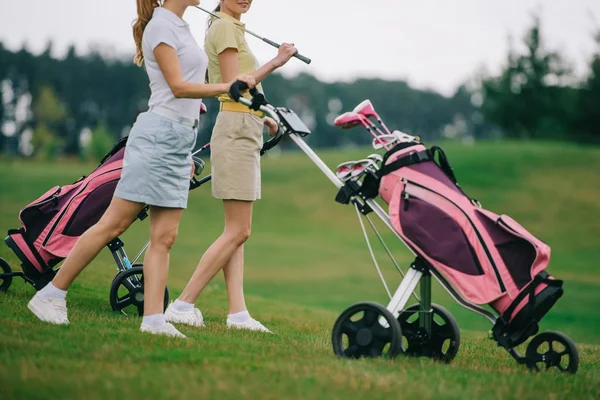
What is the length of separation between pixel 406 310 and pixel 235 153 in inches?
63.0

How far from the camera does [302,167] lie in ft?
125

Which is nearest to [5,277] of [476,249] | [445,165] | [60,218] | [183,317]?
[60,218]

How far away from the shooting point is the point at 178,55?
492 centimetres

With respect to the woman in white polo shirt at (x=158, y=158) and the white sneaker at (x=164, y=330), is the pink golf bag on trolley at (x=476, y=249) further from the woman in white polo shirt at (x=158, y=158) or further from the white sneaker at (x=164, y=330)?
the white sneaker at (x=164, y=330)

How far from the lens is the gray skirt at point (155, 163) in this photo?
190 inches

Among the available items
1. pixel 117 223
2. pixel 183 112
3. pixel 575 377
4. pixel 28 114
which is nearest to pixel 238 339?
pixel 117 223

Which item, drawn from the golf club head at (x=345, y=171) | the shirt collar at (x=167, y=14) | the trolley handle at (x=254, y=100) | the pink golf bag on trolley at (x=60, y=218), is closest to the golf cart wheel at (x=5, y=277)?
the pink golf bag on trolley at (x=60, y=218)

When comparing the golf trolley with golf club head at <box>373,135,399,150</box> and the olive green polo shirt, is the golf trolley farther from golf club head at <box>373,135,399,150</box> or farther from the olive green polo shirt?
the olive green polo shirt

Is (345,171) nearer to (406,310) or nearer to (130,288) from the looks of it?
(406,310)

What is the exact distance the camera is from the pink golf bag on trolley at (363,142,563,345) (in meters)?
4.55

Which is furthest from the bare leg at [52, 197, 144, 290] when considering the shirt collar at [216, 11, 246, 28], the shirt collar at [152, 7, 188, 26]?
the shirt collar at [216, 11, 246, 28]

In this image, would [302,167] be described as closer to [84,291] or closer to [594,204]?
[594,204]

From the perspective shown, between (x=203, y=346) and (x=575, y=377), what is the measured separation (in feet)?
6.78

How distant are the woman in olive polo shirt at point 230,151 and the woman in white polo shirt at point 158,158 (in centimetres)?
61
